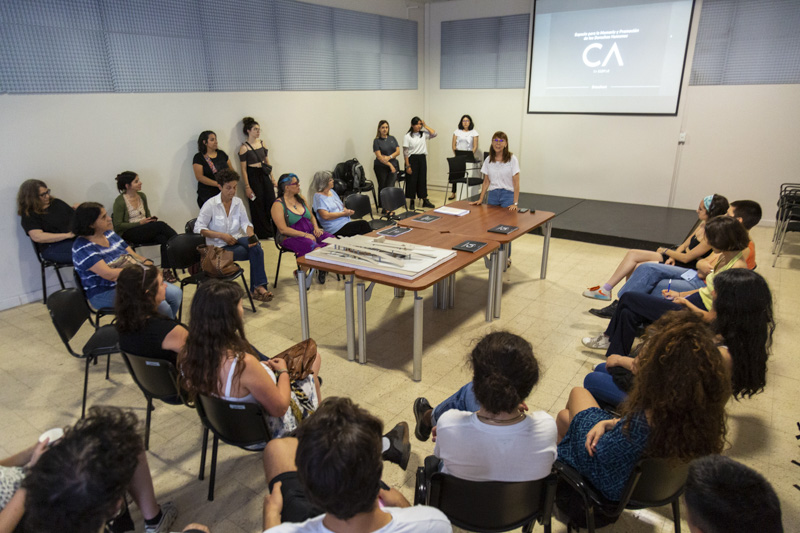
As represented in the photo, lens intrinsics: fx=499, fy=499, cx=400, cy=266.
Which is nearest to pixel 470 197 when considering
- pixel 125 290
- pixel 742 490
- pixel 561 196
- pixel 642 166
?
pixel 561 196

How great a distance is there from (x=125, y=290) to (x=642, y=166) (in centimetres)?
739

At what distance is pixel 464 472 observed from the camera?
161 cm

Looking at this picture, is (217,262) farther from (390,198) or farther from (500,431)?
(500,431)

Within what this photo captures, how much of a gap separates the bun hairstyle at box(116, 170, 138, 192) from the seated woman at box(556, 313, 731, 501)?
15.0 ft

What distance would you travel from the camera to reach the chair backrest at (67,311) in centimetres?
268

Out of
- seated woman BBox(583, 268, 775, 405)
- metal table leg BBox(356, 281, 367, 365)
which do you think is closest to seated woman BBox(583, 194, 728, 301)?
seated woman BBox(583, 268, 775, 405)

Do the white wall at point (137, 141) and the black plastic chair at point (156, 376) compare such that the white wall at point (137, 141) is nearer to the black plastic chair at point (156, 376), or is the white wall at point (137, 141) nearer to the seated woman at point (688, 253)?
the black plastic chair at point (156, 376)

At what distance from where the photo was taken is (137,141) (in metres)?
5.11

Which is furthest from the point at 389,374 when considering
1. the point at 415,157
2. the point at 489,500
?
the point at 415,157

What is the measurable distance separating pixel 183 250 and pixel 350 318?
5.30ft

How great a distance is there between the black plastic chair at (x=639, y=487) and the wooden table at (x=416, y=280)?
58.7 inches

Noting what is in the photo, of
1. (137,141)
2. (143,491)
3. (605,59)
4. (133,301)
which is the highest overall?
(605,59)

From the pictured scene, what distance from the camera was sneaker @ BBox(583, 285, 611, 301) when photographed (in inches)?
171

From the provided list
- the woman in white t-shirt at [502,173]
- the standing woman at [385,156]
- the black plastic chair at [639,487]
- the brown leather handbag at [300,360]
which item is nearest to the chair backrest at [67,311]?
the brown leather handbag at [300,360]
